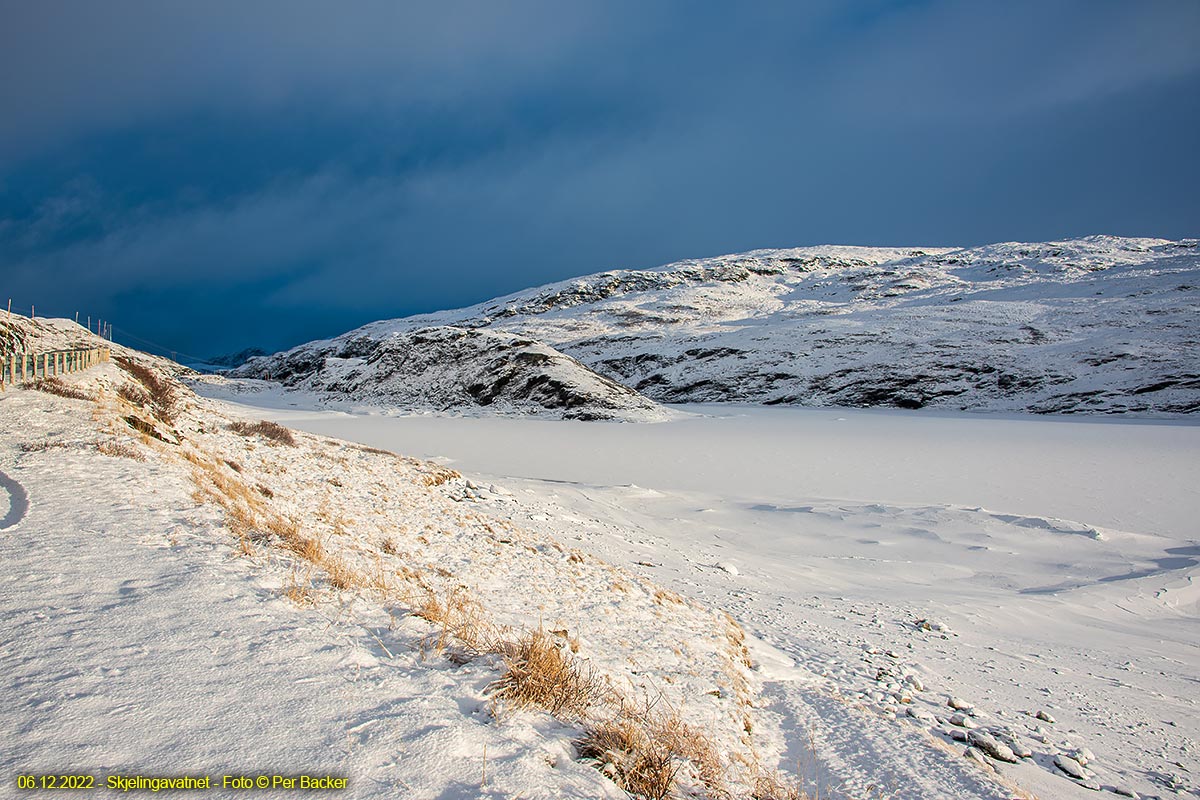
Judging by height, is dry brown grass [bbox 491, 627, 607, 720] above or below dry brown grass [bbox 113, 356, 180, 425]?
below

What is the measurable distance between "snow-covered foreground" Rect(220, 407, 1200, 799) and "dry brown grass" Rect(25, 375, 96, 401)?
34.2 ft

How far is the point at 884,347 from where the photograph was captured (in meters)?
67.2

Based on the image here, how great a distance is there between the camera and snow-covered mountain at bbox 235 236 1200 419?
49.6 meters

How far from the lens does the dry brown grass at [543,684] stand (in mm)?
3551

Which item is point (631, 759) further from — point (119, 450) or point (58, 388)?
point (58, 388)

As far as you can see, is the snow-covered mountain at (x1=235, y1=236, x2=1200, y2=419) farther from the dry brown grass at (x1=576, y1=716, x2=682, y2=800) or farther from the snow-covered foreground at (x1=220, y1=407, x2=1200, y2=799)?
the dry brown grass at (x1=576, y1=716, x2=682, y2=800)

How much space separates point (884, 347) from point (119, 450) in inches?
2878

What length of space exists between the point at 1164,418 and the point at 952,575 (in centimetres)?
4777

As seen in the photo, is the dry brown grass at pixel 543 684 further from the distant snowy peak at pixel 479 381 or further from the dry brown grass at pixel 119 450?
the distant snowy peak at pixel 479 381

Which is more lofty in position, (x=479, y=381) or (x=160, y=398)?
(x=479, y=381)

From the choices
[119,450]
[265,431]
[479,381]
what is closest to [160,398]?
[265,431]

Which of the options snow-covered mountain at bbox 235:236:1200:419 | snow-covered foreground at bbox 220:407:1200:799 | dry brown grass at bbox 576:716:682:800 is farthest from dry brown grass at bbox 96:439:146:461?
snow-covered mountain at bbox 235:236:1200:419

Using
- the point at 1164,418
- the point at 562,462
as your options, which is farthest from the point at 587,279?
the point at 562,462

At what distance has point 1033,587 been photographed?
9453mm
